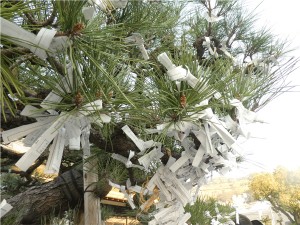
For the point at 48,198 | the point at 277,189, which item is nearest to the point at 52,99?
the point at 48,198

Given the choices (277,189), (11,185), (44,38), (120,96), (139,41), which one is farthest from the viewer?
(277,189)

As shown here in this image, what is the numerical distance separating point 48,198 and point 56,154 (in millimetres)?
552

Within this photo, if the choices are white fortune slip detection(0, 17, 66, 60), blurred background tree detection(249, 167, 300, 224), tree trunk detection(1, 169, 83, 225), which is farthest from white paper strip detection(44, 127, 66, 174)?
blurred background tree detection(249, 167, 300, 224)

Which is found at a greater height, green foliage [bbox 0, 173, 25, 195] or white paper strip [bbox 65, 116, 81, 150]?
green foliage [bbox 0, 173, 25, 195]

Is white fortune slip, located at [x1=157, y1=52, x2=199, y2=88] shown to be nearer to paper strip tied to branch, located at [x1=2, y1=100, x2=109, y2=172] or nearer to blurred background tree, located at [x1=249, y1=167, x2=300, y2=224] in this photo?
paper strip tied to branch, located at [x1=2, y1=100, x2=109, y2=172]

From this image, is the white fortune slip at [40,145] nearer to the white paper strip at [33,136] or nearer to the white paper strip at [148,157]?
the white paper strip at [33,136]

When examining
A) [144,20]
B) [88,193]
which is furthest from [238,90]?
[88,193]

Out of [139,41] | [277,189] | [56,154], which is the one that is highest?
[277,189]

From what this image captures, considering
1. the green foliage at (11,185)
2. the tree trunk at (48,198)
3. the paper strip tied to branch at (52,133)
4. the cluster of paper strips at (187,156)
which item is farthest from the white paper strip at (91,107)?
the green foliage at (11,185)

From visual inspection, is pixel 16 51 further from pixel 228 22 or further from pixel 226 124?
pixel 228 22

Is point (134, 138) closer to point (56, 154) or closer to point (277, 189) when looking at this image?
point (56, 154)

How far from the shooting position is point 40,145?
0.28 m

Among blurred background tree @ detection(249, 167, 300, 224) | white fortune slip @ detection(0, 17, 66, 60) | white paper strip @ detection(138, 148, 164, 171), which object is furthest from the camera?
blurred background tree @ detection(249, 167, 300, 224)

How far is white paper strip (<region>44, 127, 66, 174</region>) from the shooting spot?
0.94 ft
